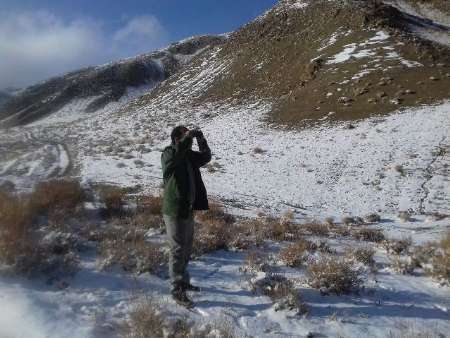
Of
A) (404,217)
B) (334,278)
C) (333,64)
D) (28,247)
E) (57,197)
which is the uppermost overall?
(333,64)

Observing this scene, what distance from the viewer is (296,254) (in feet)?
22.0

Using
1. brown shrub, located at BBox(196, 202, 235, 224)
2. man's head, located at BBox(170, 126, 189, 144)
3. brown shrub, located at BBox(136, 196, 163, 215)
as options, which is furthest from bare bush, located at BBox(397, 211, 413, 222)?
man's head, located at BBox(170, 126, 189, 144)

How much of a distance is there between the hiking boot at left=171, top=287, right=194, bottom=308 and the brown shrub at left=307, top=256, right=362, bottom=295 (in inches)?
69.8

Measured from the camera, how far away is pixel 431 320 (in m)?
4.92

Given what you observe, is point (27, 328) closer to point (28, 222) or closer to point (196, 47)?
point (28, 222)

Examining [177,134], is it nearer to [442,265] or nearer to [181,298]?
[181,298]

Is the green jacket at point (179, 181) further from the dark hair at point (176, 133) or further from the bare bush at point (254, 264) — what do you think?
the bare bush at point (254, 264)

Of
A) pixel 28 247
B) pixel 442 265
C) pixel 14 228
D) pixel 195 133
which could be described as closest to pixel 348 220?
pixel 442 265

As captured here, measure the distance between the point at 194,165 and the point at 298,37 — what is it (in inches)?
1716

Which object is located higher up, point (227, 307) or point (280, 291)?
point (280, 291)

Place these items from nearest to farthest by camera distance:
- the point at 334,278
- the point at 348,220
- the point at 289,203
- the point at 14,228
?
the point at 334,278
the point at 14,228
the point at 348,220
the point at 289,203

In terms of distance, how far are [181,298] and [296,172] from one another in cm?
1362

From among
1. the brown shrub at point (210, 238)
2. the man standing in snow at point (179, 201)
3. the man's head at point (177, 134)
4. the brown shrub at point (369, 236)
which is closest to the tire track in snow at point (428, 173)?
the brown shrub at point (369, 236)

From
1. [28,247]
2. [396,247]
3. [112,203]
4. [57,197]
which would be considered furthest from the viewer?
[112,203]
